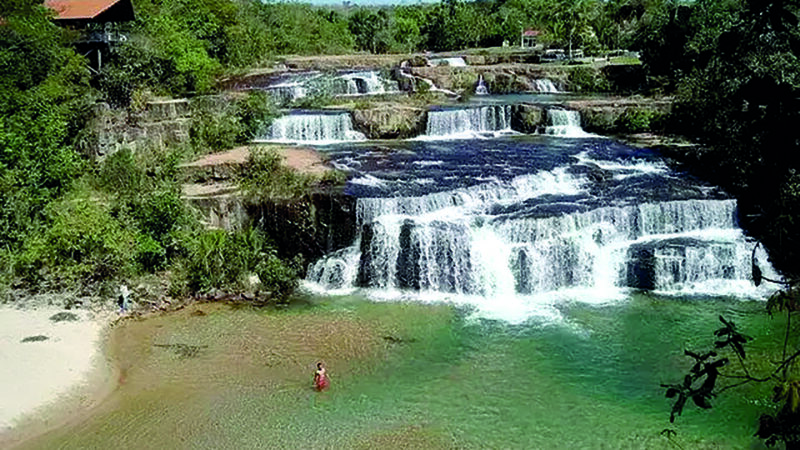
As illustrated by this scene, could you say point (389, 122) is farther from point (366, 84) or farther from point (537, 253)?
point (537, 253)

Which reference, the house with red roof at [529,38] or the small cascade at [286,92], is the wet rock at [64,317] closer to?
the small cascade at [286,92]

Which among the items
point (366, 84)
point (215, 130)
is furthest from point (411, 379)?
point (366, 84)

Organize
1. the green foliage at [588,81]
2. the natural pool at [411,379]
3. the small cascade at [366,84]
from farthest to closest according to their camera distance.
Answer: the green foliage at [588,81]
the small cascade at [366,84]
the natural pool at [411,379]

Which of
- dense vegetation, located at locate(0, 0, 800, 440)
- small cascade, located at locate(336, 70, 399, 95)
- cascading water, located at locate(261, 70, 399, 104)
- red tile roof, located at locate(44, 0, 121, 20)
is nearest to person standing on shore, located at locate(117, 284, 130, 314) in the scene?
dense vegetation, located at locate(0, 0, 800, 440)

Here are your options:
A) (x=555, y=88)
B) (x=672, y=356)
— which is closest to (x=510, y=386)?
(x=672, y=356)

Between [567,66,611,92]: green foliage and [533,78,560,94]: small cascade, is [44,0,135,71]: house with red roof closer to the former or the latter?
[533,78,560,94]: small cascade

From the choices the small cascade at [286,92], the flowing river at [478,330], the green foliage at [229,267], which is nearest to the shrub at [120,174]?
the green foliage at [229,267]
